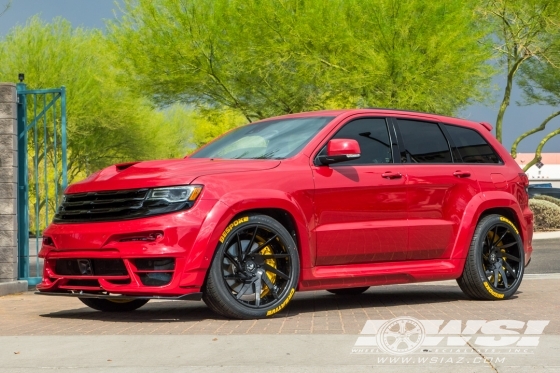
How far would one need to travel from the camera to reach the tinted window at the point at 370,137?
10.1 meters

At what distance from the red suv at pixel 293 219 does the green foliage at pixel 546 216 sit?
23130 millimetres

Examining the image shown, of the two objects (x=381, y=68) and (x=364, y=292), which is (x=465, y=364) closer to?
(x=364, y=292)

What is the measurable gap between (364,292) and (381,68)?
1886cm

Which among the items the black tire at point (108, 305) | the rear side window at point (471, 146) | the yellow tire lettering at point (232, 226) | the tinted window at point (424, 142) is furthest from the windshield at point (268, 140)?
the rear side window at point (471, 146)

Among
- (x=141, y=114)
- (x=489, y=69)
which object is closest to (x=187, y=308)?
(x=489, y=69)

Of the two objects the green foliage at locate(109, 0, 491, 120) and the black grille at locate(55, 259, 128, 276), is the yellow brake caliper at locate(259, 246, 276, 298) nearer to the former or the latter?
the black grille at locate(55, 259, 128, 276)

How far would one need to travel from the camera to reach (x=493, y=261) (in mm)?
11016

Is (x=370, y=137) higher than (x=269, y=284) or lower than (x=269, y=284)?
higher

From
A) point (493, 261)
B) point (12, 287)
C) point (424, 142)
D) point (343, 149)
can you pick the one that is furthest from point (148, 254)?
point (12, 287)

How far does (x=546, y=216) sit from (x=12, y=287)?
23705 mm

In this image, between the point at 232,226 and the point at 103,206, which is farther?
the point at 103,206

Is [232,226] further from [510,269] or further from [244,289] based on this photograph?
[510,269]
